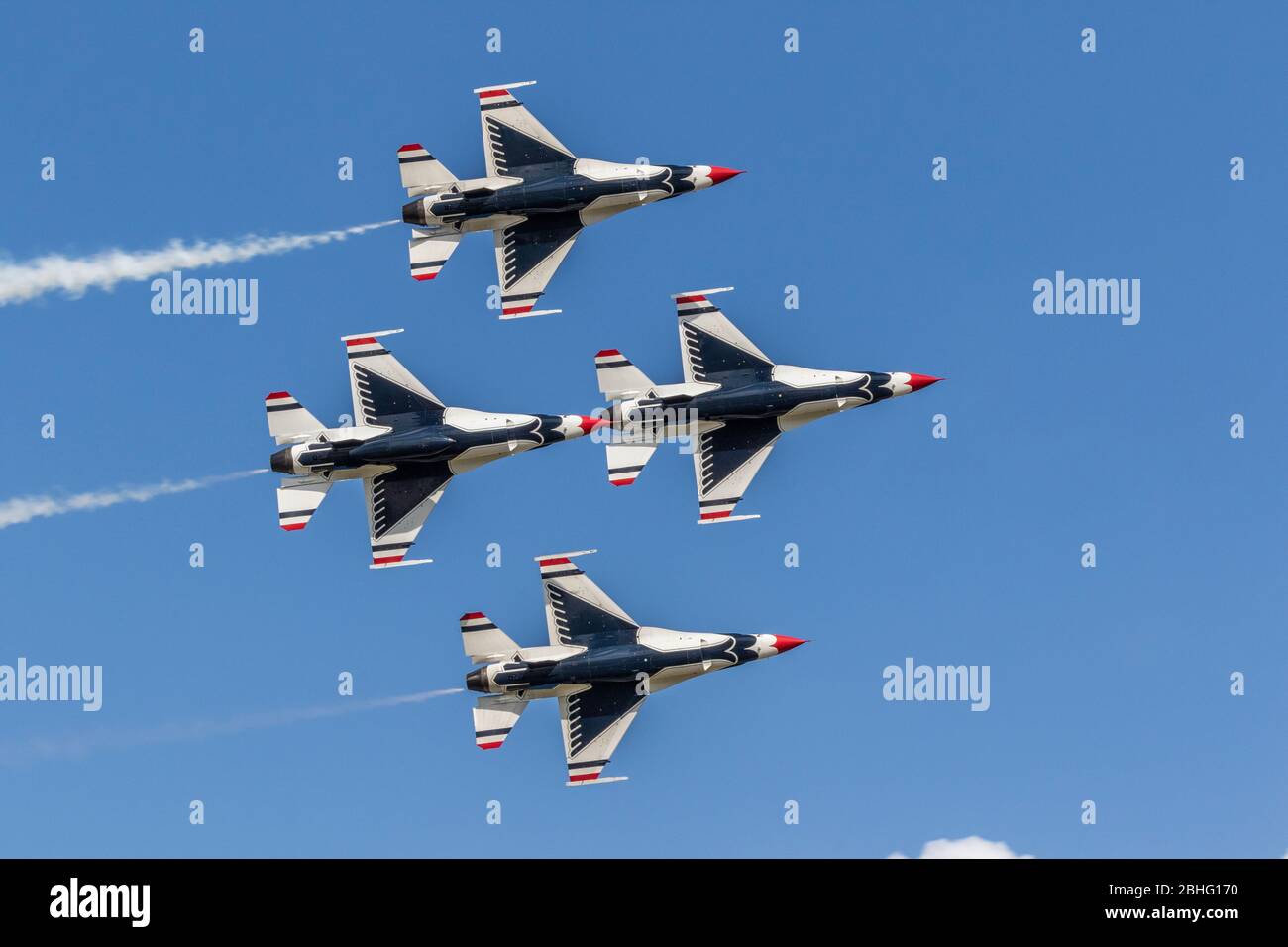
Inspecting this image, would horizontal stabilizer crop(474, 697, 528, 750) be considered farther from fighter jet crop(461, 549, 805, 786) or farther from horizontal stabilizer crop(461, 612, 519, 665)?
horizontal stabilizer crop(461, 612, 519, 665)

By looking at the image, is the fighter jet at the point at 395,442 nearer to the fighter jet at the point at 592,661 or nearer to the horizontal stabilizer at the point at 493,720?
the fighter jet at the point at 592,661

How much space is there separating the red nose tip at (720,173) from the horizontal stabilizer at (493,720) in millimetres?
23250

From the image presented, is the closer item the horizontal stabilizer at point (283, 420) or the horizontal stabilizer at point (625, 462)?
the horizontal stabilizer at point (283, 420)

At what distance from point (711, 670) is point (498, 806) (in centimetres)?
1048

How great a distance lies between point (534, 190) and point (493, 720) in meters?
21.9

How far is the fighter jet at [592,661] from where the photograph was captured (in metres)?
84.8

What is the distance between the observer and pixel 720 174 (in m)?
87.3

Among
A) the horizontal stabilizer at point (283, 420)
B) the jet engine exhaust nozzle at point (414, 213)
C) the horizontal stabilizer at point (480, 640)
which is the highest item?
the jet engine exhaust nozzle at point (414, 213)

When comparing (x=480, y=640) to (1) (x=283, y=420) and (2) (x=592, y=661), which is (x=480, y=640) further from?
(1) (x=283, y=420)

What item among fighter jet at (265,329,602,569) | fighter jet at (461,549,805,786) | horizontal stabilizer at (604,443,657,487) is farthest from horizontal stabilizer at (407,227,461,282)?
fighter jet at (461,549,805,786)

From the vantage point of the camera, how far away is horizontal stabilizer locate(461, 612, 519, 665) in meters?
84.4

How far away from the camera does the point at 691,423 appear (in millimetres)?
87250

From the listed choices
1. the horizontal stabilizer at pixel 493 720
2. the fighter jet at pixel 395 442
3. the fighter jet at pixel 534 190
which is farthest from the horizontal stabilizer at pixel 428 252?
the horizontal stabilizer at pixel 493 720

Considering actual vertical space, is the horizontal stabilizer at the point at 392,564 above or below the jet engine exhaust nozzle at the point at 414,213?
below
